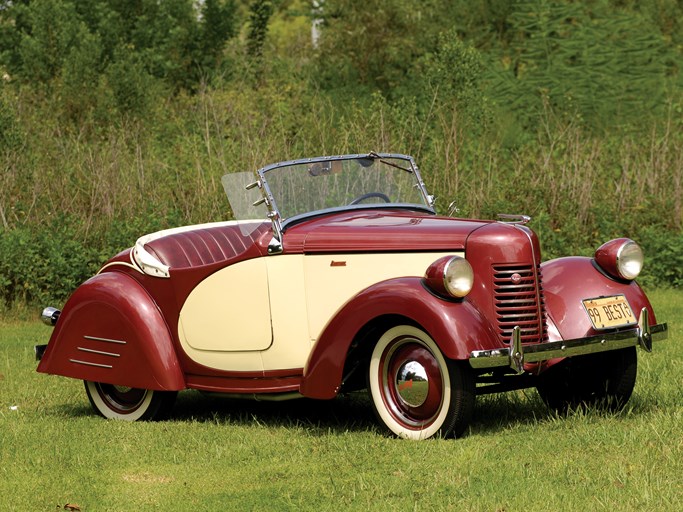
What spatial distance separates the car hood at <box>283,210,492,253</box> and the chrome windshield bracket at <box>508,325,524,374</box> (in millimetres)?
615

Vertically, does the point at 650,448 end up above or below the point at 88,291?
below

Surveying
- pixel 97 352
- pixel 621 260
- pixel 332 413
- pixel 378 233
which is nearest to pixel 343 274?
pixel 378 233

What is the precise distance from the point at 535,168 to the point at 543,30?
39.1 feet

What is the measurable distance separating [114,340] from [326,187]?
159 centimetres

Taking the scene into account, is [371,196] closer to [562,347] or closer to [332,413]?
[332,413]

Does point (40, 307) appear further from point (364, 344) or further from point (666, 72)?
point (666, 72)

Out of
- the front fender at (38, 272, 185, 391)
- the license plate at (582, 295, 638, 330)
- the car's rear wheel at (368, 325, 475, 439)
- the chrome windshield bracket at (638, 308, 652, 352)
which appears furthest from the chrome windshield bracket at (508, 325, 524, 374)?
the front fender at (38, 272, 185, 391)

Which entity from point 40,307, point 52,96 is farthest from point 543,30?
point 40,307

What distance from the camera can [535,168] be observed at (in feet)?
47.4

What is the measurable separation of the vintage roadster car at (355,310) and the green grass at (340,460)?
25 cm

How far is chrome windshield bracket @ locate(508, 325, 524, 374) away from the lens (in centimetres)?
579

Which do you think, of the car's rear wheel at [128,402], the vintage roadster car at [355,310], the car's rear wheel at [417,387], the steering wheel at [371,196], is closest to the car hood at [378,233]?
the vintage roadster car at [355,310]

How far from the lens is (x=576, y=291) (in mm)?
6574

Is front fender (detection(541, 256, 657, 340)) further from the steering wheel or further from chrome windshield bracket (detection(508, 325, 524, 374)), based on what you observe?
the steering wheel
